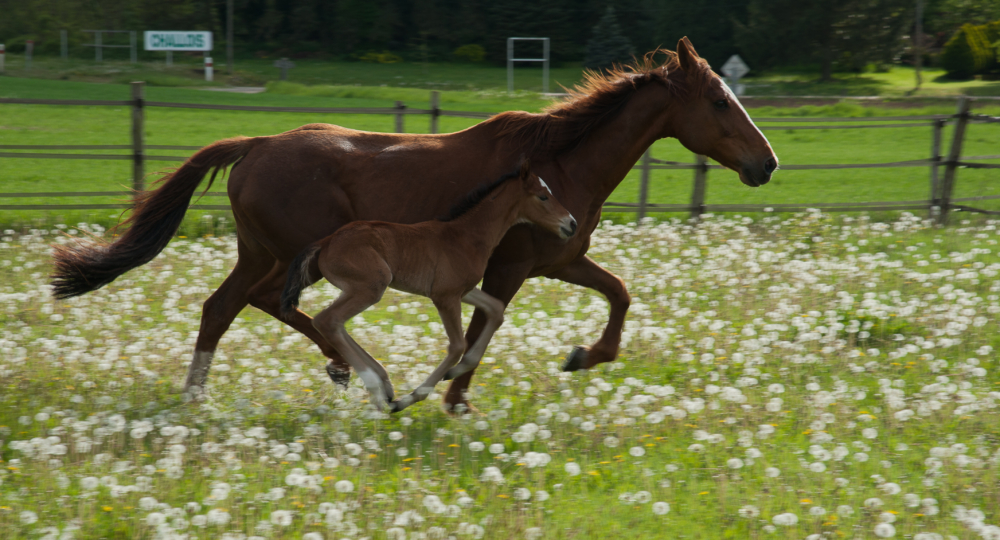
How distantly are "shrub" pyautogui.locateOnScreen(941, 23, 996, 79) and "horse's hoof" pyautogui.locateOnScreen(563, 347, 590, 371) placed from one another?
45677 millimetres

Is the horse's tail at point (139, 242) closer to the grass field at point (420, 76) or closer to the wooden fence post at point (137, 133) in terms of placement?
the wooden fence post at point (137, 133)

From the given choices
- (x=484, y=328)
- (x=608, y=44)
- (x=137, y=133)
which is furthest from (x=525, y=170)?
(x=608, y=44)

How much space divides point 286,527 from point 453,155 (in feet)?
8.08

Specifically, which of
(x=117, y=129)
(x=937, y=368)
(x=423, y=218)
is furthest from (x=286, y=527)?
(x=117, y=129)

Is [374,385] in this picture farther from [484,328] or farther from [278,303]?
[278,303]

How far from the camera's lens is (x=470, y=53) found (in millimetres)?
59562

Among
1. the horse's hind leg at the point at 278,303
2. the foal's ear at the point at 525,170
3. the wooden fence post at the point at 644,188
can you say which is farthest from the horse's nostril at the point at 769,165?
the wooden fence post at the point at 644,188

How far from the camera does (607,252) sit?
947 centimetres

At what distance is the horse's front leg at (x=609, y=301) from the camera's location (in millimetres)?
5719

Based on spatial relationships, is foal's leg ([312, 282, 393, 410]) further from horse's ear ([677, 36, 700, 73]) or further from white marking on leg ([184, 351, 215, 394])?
horse's ear ([677, 36, 700, 73])

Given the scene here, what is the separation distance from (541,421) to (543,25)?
5623cm

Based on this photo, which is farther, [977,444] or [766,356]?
[766,356]

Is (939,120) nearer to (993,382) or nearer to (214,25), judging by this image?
(993,382)

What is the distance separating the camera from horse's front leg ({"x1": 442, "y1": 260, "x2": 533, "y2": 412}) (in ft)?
17.1
